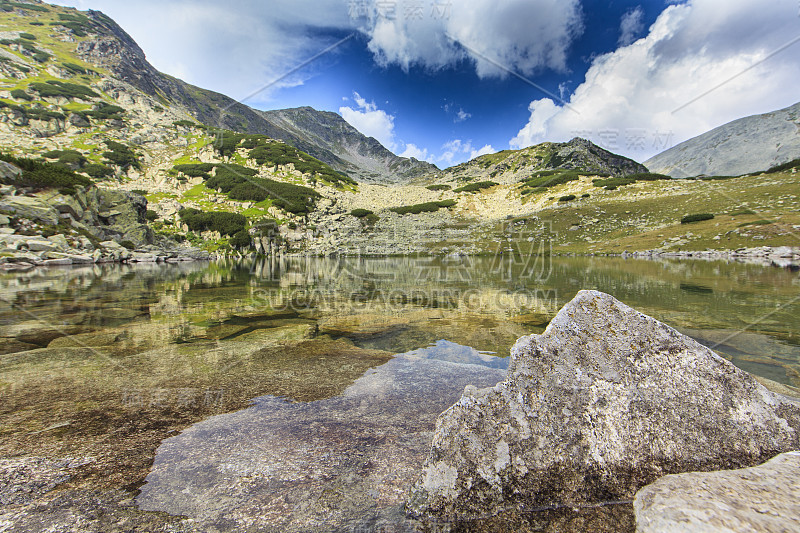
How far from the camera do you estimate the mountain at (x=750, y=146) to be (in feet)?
498

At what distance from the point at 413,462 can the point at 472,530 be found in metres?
1.43

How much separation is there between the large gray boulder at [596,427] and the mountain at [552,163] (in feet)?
386

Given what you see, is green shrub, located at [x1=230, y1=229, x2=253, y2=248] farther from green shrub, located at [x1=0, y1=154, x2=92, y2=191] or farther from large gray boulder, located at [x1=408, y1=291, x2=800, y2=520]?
large gray boulder, located at [x1=408, y1=291, x2=800, y2=520]

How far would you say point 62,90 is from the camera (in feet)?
347

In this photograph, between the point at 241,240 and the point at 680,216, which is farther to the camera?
the point at 241,240

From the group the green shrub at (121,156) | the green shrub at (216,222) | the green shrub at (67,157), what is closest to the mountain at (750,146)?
the green shrub at (216,222)

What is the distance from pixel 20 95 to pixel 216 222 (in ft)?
287

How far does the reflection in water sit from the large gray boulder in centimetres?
87

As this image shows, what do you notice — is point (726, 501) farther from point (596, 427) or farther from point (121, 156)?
point (121, 156)

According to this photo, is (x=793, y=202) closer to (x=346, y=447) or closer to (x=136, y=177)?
(x=346, y=447)

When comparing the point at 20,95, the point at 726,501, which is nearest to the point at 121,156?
the point at 20,95

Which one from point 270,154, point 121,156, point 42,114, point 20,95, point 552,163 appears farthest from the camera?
point 552,163

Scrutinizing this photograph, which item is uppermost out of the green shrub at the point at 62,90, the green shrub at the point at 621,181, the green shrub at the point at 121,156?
the green shrub at the point at 62,90

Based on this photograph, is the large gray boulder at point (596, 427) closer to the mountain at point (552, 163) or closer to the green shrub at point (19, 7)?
the mountain at point (552, 163)
